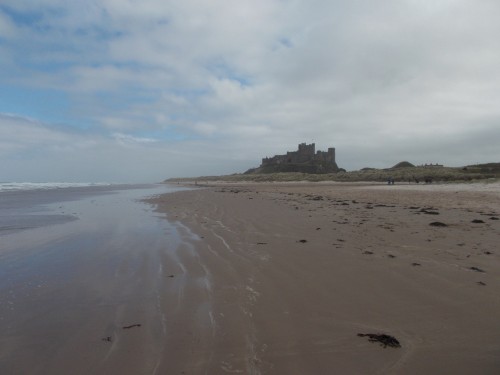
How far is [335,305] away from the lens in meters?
3.32

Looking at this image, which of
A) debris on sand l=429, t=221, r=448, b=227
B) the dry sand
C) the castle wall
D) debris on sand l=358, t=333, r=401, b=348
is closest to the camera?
the dry sand

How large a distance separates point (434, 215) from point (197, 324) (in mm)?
8739

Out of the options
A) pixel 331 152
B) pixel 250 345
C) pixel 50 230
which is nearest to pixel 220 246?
pixel 250 345

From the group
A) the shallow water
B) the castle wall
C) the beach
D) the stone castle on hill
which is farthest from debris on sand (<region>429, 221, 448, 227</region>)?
the castle wall

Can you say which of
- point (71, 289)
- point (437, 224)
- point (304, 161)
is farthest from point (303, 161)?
point (71, 289)

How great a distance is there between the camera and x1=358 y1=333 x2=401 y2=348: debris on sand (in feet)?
8.31

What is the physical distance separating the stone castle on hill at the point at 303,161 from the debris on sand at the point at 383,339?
331 feet

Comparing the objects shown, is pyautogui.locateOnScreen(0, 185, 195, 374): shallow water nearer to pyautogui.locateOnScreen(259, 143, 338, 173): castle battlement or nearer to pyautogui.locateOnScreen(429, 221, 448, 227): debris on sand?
pyautogui.locateOnScreen(429, 221, 448, 227): debris on sand

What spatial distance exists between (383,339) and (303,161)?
11463 cm

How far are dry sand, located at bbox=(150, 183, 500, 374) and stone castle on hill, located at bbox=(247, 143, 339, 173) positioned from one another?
9813 cm

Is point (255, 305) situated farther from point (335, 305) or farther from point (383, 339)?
point (383, 339)

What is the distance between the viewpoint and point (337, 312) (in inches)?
124

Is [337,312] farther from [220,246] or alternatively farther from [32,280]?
[32,280]

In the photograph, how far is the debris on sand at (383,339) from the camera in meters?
2.53
